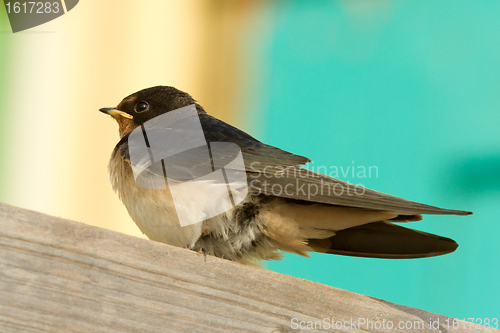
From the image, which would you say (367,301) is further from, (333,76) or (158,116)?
(333,76)

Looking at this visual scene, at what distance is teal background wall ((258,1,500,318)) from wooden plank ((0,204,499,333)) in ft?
3.96

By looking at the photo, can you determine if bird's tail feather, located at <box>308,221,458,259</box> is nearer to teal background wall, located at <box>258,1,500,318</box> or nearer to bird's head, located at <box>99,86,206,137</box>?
teal background wall, located at <box>258,1,500,318</box>

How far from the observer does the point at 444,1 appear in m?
2.66

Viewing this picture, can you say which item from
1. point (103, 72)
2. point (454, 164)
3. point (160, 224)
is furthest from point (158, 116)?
point (454, 164)

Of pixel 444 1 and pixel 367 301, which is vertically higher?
pixel 444 1

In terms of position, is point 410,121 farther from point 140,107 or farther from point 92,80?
point 92,80

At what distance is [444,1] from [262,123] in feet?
3.65

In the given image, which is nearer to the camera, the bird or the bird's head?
the bird

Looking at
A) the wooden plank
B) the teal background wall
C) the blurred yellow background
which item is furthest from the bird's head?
the wooden plank

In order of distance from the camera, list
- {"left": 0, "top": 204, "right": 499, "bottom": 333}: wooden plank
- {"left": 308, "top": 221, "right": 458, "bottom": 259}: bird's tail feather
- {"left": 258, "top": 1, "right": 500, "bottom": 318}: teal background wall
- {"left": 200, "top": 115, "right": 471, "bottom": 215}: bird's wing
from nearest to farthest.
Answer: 1. {"left": 0, "top": 204, "right": 499, "bottom": 333}: wooden plank
2. {"left": 200, "top": 115, "right": 471, "bottom": 215}: bird's wing
3. {"left": 308, "top": 221, "right": 458, "bottom": 259}: bird's tail feather
4. {"left": 258, "top": 1, "right": 500, "bottom": 318}: teal background wall

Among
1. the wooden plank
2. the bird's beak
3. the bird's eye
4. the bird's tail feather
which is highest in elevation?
the bird's eye

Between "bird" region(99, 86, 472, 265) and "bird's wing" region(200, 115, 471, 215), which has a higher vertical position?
"bird's wing" region(200, 115, 471, 215)

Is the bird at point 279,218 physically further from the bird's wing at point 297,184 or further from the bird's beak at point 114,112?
the bird's beak at point 114,112

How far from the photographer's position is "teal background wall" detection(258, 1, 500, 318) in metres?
2.38
